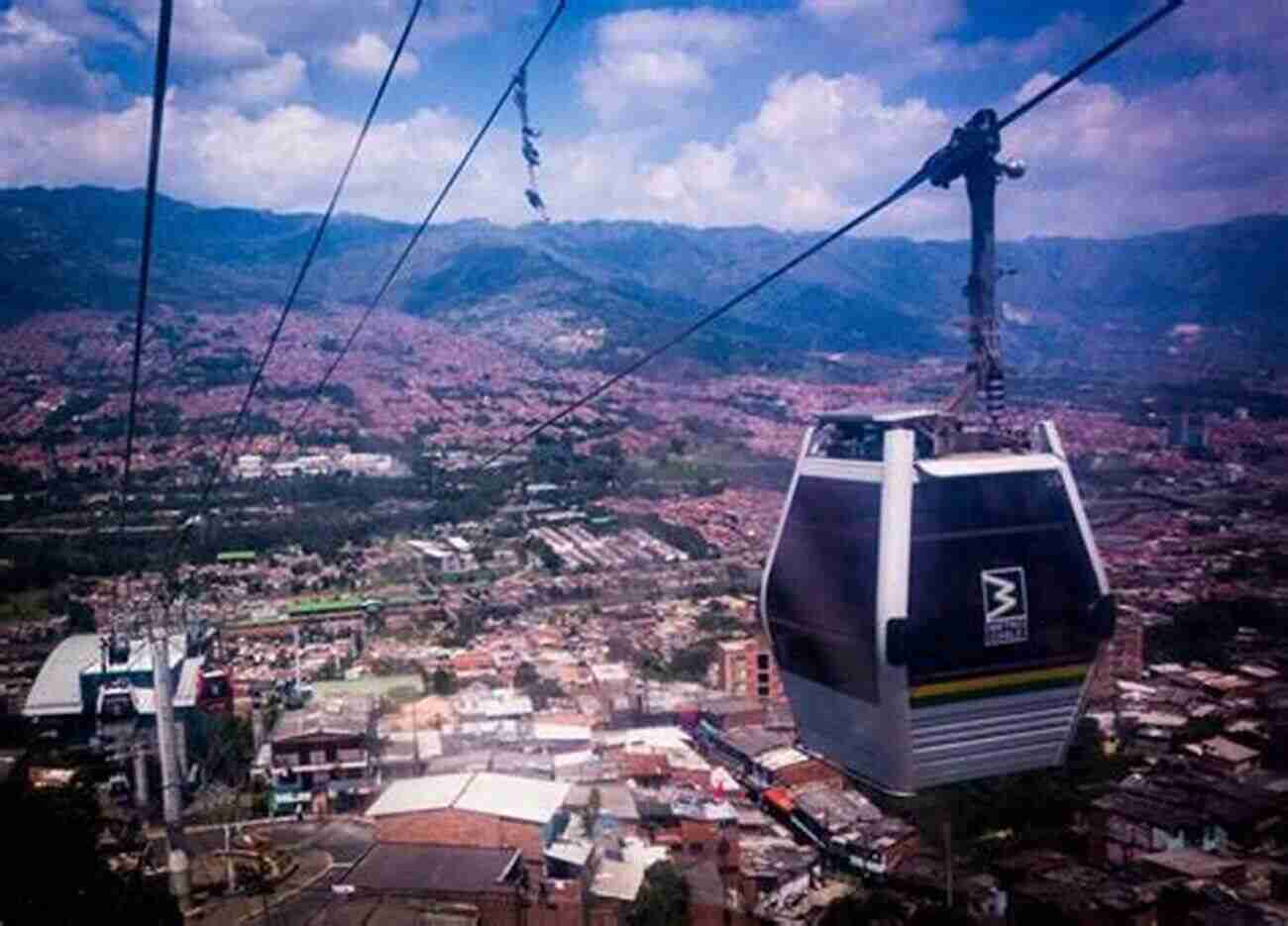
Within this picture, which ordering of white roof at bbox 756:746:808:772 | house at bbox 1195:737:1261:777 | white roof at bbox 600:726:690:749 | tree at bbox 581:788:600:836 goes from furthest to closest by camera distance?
1. white roof at bbox 600:726:690:749
2. white roof at bbox 756:746:808:772
3. house at bbox 1195:737:1261:777
4. tree at bbox 581:788:600:836

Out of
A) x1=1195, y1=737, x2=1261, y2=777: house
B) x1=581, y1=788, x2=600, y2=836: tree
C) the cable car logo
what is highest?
the cable car logo

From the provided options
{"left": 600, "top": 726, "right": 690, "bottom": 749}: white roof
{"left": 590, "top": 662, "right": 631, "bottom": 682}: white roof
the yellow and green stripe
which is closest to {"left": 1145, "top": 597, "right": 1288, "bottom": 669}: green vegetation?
{"left": 600, "top": 726, "right": 690, "bottom": 749}: white roof

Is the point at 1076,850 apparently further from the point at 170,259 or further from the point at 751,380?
the point at 170,259

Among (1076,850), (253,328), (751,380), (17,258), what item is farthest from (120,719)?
(17,258)

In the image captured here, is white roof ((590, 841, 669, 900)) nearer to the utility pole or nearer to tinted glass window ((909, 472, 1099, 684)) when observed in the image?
the utility pole

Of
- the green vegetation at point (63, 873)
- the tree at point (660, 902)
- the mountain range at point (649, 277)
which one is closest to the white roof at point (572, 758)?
the tree at point (660, 902)

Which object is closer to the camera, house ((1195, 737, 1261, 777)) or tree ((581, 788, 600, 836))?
tree ((581, 788, 600, 836))
